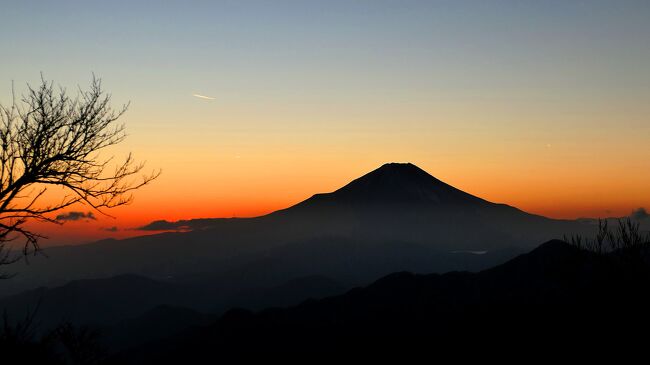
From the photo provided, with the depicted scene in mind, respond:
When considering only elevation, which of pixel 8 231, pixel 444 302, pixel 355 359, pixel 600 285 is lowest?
pixel 355 359

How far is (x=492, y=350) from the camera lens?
68500 mm

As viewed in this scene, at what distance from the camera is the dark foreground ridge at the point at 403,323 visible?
258ft

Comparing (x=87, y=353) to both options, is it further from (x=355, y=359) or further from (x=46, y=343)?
(x=355, y=359)

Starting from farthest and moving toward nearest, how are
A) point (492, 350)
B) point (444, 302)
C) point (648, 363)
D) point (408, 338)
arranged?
point (444, 302) → point (408, 338) → point (492, 350) → point (648, 363)

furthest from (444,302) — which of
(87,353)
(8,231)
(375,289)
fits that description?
(8,231)

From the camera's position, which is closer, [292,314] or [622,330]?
[622,330]

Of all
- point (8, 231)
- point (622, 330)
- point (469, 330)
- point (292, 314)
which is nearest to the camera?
point (8, 231)

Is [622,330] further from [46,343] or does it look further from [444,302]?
[444,302]

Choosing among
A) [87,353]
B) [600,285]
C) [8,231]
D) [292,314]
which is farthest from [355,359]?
[8,231]

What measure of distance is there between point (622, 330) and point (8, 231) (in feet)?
66.4

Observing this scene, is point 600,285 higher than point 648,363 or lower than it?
higher

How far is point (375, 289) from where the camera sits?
431 ft

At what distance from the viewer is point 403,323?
10862 cm

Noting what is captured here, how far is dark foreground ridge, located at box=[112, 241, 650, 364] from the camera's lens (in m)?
78.8
